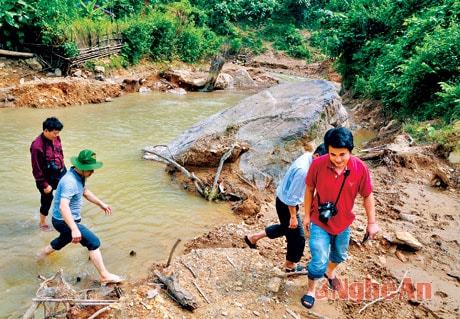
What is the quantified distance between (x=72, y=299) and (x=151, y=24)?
20.9 m

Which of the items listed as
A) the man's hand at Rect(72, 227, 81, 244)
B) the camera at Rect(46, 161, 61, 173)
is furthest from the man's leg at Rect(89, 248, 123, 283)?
the camera at Rect(46, 161, 61, 173)

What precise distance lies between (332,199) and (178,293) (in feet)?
5.37

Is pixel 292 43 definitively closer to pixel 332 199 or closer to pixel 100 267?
pixel 332 199

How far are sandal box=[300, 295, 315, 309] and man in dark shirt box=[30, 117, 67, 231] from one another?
348 cm

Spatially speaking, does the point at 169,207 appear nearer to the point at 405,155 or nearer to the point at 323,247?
the point at 323,247

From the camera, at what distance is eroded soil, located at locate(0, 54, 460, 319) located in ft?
10.6

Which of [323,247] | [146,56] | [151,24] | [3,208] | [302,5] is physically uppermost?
[302,5]

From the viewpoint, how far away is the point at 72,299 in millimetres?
2869

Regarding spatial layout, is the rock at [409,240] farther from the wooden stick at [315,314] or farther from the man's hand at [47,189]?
the man's hand at [47,189]

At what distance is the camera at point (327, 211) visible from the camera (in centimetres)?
307

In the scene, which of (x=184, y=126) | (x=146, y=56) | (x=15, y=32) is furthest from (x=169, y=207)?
(x=146, y=56)

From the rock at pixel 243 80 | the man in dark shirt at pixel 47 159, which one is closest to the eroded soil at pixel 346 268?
the man in dark shirt at pixel 47 159

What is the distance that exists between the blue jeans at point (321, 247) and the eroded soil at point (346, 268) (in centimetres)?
39

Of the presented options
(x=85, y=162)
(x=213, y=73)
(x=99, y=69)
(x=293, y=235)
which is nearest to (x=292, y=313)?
(x=293, y=235)
